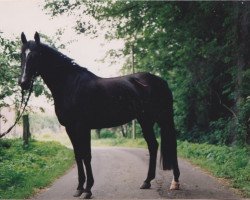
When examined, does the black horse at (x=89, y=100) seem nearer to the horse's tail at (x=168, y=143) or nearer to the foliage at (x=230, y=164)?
the horse's tail at (x=168, y=143)

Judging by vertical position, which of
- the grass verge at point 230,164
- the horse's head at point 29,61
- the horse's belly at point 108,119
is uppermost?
the horse's head at point 29,61

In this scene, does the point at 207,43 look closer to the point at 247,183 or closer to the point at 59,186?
the point at 247,183

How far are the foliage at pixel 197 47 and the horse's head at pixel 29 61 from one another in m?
8.49

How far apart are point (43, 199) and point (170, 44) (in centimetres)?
1655

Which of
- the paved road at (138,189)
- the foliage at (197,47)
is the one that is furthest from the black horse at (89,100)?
the foliage at (197,47)

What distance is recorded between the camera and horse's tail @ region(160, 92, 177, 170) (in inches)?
337

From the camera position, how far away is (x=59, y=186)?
9.27 metres

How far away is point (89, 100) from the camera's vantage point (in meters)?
7.80

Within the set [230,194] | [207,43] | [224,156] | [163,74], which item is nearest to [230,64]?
[207,43]

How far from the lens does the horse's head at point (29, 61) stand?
7168 mm

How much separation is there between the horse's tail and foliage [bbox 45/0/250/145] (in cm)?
568

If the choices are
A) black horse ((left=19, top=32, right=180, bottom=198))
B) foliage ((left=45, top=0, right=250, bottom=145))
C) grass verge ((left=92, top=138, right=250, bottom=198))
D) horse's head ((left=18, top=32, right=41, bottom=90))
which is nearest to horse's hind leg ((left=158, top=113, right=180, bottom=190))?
black horse ((left=19, top=32, right=180, bottom=198))

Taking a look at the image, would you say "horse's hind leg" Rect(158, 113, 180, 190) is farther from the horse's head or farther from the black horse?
the horse's head

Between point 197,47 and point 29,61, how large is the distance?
13.4 metres
